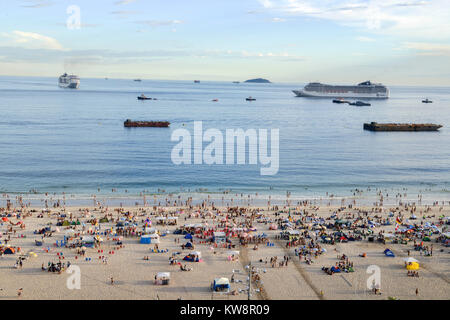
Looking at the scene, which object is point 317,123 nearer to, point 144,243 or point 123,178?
point 123,178

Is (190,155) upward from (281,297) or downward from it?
upward

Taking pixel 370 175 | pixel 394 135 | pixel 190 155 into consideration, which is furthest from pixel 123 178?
pixel 394 135

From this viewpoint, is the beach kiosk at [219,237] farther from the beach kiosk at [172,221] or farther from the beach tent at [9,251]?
the beach tent at [9,251]

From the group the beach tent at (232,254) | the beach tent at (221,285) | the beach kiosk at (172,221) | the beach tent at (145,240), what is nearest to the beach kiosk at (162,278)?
the beach tent at (221,285)

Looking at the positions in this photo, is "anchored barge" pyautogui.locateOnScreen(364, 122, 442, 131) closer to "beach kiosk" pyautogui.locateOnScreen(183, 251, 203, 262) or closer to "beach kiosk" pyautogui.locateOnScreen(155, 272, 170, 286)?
"beach kiosk" pyautogui.locateOnScreen(183, 251, 203, 262)

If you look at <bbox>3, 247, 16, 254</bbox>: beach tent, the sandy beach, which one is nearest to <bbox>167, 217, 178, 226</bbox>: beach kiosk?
the sandy beach
